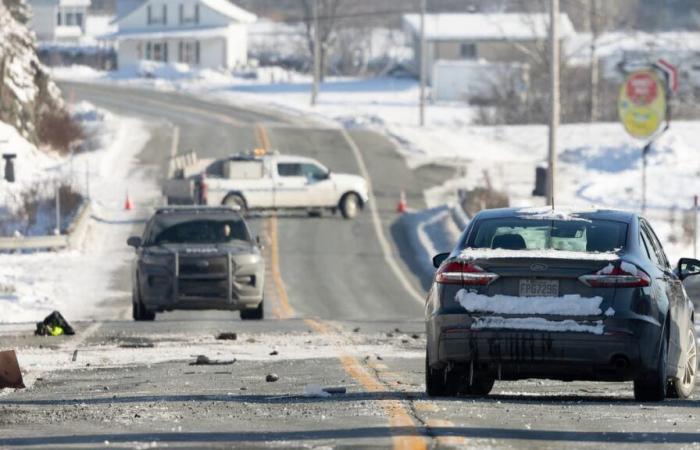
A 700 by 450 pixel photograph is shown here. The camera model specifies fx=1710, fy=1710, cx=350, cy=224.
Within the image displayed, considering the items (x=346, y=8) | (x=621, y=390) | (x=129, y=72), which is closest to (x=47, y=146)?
(x=621, y=390)

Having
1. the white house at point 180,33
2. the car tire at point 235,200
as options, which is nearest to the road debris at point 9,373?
the car tire at point 235,200

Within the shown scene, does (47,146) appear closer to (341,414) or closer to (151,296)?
(151,296)

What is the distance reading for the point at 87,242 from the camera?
4019cm

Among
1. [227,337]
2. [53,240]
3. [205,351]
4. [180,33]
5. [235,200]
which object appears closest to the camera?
[205,351]

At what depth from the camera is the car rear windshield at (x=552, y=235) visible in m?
12.4

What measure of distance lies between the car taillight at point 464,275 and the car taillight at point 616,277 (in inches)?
A: 26.0

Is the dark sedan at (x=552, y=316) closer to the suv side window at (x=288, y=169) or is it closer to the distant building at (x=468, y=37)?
the suv side window at (x=288, y=169)

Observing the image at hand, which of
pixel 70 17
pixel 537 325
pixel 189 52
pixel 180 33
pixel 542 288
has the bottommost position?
pixel 537 325

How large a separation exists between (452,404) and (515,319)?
0.78 m

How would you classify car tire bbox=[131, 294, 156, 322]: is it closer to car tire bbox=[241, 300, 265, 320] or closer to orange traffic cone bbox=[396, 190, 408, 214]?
car tire bbox=[241, 300, 265, 320]

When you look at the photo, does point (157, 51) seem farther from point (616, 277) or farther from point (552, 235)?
point (616, 277)

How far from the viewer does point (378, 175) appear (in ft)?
177

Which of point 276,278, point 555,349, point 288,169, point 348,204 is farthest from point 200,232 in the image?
point 348,204

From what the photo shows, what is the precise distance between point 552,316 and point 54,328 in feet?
34.5
